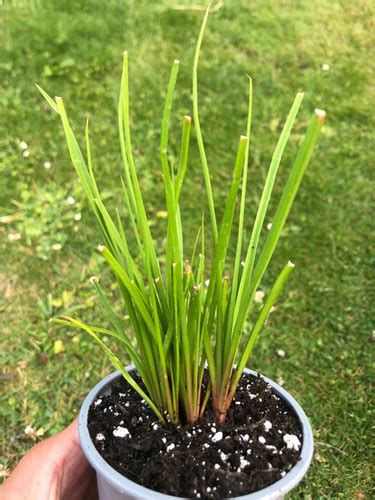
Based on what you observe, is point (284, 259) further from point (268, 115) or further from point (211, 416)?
point (211, 416)

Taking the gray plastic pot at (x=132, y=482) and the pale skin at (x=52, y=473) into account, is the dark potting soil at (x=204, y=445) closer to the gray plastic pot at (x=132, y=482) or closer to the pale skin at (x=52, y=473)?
the gray plastic pot at (x=132, y=482)

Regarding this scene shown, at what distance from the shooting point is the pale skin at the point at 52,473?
1.03 meters

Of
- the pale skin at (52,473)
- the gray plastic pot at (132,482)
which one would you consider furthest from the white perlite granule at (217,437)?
the pale skin at (52,473)

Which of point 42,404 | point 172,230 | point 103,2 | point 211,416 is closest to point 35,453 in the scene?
point 211,416

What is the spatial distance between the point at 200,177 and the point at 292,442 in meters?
1.60

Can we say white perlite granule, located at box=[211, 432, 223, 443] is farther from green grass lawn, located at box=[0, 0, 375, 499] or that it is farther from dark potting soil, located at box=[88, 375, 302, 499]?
green grass lawn, located at box=[0, 0, 375, 499]

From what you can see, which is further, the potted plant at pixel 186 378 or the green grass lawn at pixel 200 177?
the green grass lawn at pixel 200 177

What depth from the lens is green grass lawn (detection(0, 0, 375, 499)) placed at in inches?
70.9

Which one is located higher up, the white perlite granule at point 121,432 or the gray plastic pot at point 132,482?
the gray plastic pot at point 132,482

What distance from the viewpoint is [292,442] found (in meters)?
0.84

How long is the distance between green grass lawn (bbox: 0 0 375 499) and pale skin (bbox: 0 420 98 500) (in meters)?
0.63

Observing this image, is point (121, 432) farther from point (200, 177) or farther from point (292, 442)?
point (200, 177)

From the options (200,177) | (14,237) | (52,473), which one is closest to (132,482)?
(52,473)

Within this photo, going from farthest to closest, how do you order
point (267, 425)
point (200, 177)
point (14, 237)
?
point (200, 177) → point (14, 237) → point (267, 425)
